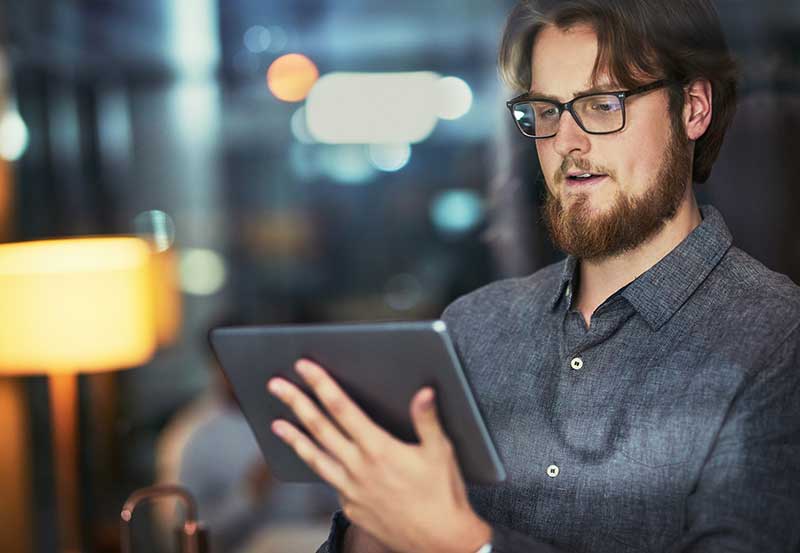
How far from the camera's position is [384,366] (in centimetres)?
98

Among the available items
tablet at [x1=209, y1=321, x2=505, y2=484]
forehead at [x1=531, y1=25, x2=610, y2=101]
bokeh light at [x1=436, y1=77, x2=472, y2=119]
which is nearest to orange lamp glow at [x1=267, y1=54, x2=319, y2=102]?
bokeh light at [x1=436, y1=77, x2=472, y2=119]

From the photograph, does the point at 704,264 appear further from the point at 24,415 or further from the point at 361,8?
the point at 361,8

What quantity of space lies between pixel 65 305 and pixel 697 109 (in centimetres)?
172

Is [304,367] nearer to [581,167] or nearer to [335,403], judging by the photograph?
[335,403]

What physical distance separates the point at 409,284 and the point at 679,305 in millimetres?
3598

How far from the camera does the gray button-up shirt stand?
3.42 feet

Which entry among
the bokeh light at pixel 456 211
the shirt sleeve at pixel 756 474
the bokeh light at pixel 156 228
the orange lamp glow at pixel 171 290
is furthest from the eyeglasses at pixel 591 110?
the bokeh light at pixel 156 228

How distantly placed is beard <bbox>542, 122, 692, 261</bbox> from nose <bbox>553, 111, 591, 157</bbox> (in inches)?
1.2

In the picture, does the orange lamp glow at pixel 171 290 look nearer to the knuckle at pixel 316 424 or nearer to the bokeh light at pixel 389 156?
the bokeh light at pixel 389 156

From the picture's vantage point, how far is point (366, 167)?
4789mm

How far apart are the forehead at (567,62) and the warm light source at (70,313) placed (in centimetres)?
160

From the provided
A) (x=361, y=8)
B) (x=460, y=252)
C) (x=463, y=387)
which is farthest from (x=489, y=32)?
(x=463, y=387)

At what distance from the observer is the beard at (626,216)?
1.19m

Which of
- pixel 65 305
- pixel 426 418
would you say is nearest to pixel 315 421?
pixel 426 418
